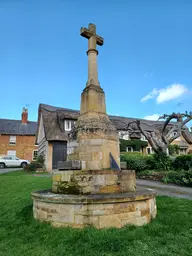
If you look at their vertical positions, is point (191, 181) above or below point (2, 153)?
below

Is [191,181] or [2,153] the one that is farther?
[2,153]

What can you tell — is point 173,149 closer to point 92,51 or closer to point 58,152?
point 58,152

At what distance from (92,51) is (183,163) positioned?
405 inches

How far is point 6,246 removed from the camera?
319 cm

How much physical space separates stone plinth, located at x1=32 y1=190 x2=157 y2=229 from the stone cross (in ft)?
10.8

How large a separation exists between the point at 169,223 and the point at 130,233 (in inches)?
45.6

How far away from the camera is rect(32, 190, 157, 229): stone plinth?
11.9ft

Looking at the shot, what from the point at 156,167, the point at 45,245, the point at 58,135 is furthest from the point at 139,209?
the point at 58,135

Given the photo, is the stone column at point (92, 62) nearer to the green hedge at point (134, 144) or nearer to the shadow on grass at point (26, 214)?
the shadow on grass at point (26, 214)

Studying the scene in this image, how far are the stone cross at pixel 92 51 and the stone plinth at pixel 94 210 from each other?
3.28 m

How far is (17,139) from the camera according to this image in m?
30.9

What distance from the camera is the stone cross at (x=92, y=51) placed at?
18.3 ft

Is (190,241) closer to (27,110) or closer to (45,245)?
(45,245)

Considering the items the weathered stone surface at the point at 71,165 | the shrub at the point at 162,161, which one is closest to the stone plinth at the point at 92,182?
the weathered stone surface at the point at 71,165
